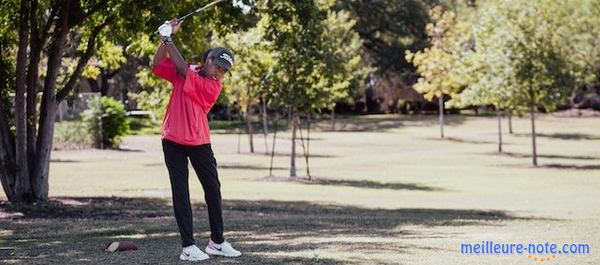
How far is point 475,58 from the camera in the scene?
136 ft

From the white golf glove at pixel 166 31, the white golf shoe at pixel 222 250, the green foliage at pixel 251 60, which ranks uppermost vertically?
the green foliage at pixel 251 60

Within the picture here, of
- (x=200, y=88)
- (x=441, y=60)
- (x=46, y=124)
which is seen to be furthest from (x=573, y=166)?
(x=200, y=88)

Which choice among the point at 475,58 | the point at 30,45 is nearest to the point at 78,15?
the point at 30,45

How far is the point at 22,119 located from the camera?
1891 centimetres

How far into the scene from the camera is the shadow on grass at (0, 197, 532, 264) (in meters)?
9.97

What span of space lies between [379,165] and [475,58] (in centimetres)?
687

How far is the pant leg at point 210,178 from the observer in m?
9.32

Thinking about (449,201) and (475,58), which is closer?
(449,201)

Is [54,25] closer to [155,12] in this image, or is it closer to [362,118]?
[155,12]

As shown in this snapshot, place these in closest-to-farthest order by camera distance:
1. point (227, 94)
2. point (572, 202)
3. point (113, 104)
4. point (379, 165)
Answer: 1. point (572, 202)
2. point (379, 165)
3. point (227, 94)
4. point (113, 104)

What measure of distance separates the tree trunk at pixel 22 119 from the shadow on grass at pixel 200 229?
0.41 m

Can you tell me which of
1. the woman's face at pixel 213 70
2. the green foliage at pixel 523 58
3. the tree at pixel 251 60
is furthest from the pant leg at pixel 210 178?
the green foliage at pixel 523 58

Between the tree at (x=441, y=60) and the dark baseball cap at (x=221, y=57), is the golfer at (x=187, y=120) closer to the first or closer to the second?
the dark baseball cap at (x=221, y=57)

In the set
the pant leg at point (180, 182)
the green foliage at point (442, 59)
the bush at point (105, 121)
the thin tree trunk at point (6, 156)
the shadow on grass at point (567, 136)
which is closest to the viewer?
the pant leg at point (180, 182)
